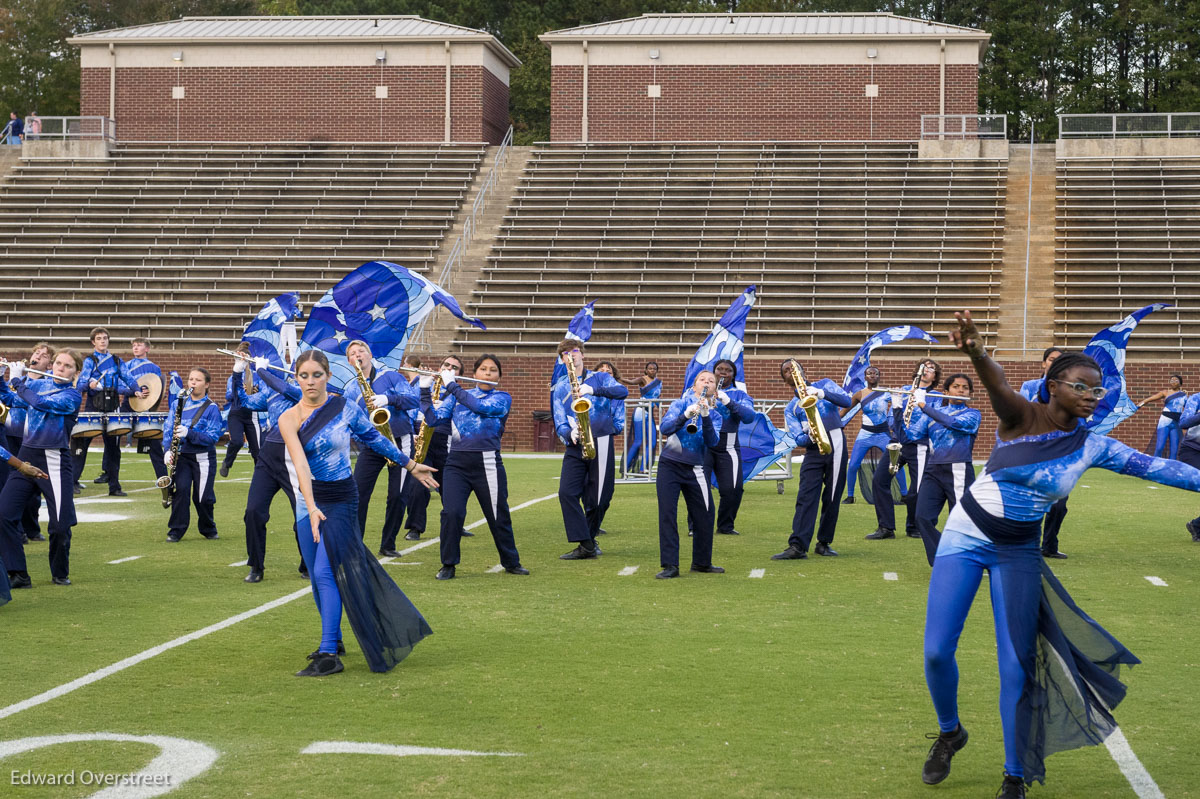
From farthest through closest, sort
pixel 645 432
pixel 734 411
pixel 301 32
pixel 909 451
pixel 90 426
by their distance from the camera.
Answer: pixel 301 32 < pixel 645 432 < pixel 90 426 < pixel 909 451 < pixel 734 411

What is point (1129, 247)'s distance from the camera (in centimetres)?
2752

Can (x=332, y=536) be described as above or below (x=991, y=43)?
below

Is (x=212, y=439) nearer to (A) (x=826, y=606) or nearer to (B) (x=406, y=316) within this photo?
(B) (x=406, y=316)

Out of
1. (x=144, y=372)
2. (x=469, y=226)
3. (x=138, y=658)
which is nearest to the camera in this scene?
(x=138, y=658)

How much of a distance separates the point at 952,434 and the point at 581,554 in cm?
326

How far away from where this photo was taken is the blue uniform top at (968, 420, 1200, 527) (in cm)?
500

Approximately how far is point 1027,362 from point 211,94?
882 inches

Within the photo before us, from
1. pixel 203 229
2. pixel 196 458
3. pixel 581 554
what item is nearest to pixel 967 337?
pixel 581 554

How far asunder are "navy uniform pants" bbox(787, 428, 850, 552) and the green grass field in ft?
1.16

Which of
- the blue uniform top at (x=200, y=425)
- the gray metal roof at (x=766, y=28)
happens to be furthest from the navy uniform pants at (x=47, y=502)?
the gray metal roof at (x=766, y=28)

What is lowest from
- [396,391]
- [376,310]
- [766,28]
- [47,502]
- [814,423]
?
[47,502]

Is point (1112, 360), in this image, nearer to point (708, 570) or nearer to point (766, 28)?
point (708, 570)

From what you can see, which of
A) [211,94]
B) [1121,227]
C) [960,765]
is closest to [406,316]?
[960,765]

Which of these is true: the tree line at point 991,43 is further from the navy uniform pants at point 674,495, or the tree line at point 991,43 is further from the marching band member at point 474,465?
the marching band member at point 474,465
